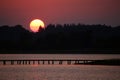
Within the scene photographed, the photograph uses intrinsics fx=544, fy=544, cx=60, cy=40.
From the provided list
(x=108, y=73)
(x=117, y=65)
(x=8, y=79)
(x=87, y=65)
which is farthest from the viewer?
(x=87, y=65)

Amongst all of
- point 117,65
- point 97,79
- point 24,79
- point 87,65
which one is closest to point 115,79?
point 97,79

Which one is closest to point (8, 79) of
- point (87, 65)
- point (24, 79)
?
point (24, 79)

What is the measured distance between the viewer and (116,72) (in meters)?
118

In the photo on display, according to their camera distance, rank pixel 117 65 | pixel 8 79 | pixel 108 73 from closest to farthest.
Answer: pixel 8 79
pixel 108 73
pixel 117 65

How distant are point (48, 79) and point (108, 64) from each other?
34.7 m

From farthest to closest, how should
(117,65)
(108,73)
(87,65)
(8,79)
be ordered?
1. (87,65)
2. (117,65)
3. (108,73)
4. (8,79)

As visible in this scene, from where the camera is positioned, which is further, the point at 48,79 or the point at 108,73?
the point at 108,73

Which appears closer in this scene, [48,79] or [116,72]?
[48,79]

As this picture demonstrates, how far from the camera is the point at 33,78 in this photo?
338ft

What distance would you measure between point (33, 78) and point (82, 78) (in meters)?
9.62

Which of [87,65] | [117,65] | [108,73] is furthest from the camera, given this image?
[87,65]

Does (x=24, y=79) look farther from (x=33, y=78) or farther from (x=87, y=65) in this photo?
(x=87, y=65)

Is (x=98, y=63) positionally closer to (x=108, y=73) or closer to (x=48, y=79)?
(x=108, y=73)

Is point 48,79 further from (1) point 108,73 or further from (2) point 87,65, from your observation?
(2) point 87,65
